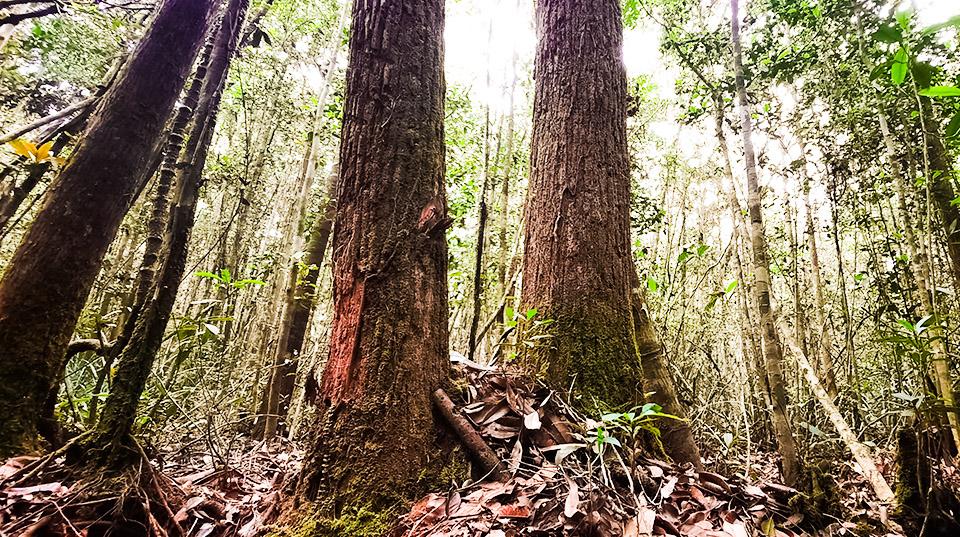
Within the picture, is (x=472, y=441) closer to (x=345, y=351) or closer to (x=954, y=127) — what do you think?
(x=345, y=351)

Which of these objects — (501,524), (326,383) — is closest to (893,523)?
(501,524)

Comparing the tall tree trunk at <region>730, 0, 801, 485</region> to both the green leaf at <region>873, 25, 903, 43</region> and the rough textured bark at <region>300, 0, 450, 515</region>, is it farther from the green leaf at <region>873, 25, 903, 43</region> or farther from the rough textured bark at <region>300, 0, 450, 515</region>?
the rough textured bark at <region>300, 0, 450, 515</region>

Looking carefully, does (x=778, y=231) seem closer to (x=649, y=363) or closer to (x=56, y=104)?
(x=649, y=363)

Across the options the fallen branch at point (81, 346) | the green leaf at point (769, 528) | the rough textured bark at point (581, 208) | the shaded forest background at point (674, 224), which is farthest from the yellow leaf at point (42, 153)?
the green leaf at point (769, 528)

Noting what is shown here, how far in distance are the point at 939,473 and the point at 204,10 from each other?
437cm

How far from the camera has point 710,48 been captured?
445cm

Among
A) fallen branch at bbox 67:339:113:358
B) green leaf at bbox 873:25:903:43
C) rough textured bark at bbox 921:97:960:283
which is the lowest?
fallen branch at bbox 67:339:113:358

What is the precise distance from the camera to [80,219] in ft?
7.12

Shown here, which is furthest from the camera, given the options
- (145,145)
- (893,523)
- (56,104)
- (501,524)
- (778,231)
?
(56,104)

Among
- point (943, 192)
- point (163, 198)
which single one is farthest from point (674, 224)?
point (163, 198)

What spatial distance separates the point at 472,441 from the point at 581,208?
1480mm

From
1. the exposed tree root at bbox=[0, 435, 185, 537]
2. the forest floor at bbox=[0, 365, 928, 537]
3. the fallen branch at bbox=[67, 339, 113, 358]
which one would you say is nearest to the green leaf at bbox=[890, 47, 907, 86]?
the forest floor at bbox=[0, 365, 928, 537]

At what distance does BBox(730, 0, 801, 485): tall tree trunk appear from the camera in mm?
2217

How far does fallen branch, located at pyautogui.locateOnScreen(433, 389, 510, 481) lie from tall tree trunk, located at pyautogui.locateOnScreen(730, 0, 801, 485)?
4.65 ft
